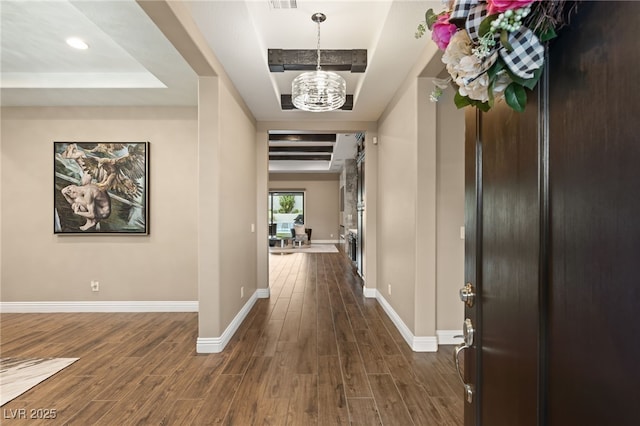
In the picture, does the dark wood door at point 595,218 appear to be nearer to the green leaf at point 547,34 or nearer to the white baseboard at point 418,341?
the green leaf at point 547,34

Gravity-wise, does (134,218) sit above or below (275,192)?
below

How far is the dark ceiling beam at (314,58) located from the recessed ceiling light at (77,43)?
1760mm

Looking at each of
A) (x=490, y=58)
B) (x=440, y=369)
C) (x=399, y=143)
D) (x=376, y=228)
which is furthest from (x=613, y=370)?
(x=376, y=228)

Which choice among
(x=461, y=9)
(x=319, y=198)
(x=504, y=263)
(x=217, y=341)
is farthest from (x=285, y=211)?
(x=461, y=9)

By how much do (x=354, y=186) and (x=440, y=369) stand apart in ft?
21.3

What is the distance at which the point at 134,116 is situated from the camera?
156 inches

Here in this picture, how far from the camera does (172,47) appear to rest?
2715mm

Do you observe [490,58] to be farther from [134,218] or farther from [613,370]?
[134,218]

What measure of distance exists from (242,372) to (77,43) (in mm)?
3399

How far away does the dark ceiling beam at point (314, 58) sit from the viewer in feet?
9.62

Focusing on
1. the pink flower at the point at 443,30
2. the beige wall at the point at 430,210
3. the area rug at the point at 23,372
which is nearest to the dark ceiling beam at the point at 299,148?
the beige wall at the point at 430,210

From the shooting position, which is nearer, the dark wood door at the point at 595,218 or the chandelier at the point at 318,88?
the dark wood door at the point at 595,218

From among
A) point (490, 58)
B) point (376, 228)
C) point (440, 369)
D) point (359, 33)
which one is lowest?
point (440, 369)

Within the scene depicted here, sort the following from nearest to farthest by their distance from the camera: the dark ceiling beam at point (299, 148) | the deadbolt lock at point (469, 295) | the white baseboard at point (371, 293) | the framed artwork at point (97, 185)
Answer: the deadbolt lock at point (469, 295) < the framed artwork at point (97, 185) < the white baseboard at point (371, 293) < the dark ceiling beam at point (299, 148)
